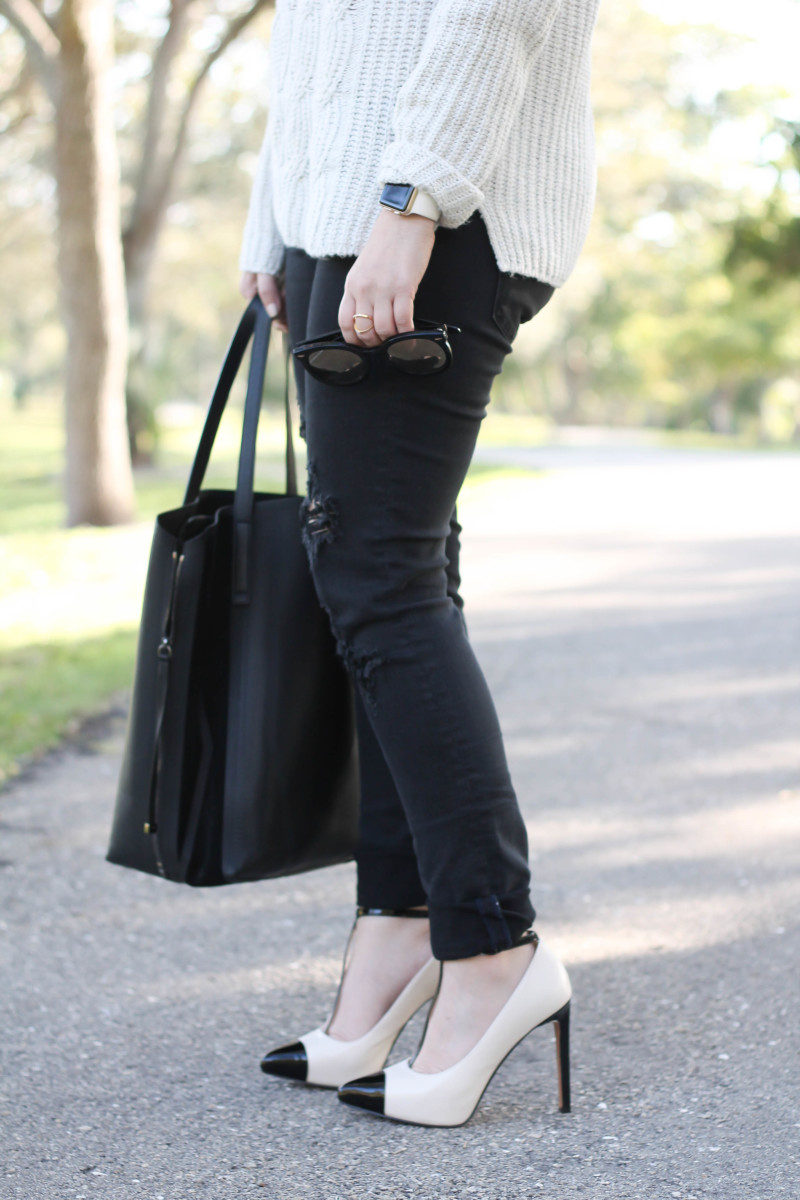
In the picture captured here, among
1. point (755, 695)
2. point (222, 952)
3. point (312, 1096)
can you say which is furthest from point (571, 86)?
point (755, 695)

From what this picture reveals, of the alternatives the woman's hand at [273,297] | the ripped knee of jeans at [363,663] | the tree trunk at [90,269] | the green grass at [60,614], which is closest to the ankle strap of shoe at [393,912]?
the ripped knee of jeans at [363,663]

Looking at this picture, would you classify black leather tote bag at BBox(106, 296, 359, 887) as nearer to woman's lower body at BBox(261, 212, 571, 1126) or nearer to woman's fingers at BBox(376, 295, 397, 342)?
woman's lower body at BBox(261, 212, 571, 1126)

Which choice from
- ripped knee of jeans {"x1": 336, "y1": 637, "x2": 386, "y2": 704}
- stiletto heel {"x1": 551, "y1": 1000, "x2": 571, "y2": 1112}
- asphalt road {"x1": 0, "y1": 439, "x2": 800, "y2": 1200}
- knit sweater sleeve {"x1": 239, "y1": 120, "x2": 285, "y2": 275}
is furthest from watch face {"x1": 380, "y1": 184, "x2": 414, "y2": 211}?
asphalt road {"x1": 0, "y1": 439, "x2": 800, "y2": 1200}

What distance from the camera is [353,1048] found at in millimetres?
1711

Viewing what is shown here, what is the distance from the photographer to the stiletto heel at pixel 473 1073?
5.21ft

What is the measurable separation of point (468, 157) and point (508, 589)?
204 inches

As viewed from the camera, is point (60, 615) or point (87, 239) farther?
point (87, 239)

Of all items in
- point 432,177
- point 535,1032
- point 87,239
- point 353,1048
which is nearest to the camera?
point 432,177

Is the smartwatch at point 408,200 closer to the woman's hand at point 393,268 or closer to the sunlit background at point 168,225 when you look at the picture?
the woman's hand at point 393,268

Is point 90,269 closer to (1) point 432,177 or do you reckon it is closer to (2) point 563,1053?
(1) point 432,177

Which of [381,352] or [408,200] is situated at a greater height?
[408,200]

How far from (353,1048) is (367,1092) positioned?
0.10 m

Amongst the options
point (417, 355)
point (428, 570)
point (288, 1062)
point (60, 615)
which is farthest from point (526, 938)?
point (60, 615)

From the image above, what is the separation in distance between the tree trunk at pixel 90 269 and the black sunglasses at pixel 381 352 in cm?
801
